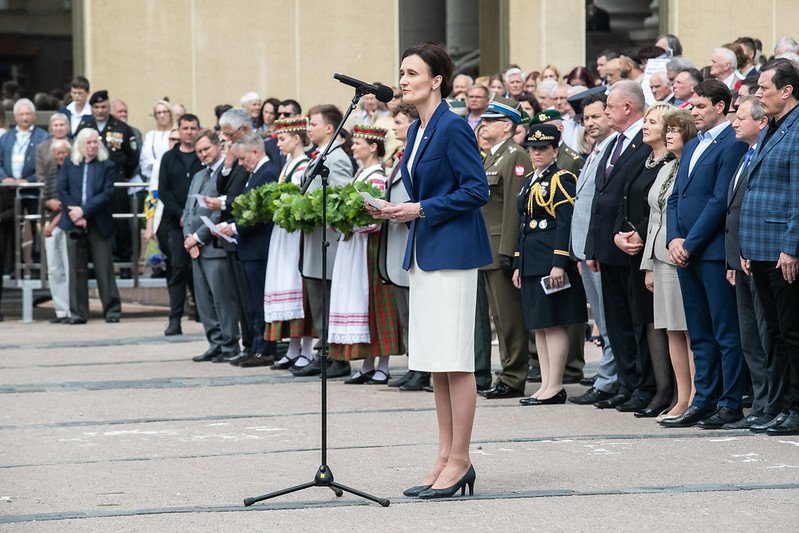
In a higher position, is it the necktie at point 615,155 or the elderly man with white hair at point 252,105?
the elderly man with white hair at point 252,105

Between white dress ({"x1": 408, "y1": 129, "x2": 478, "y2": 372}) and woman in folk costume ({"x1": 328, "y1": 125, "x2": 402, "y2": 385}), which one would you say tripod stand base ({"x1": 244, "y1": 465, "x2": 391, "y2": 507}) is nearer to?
white dress ({"x1": 408, "y1": 129, "x2": 478, "y2": 372})

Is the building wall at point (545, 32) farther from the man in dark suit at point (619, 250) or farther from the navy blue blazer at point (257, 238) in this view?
the man in dark suit at point (619, 250)

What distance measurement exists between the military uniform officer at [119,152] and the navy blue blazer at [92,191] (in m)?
0.66

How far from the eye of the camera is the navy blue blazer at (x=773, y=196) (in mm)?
9031

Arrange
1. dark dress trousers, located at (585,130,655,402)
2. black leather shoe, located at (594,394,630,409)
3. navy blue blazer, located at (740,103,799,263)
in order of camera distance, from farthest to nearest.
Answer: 1. black leather shoe, located at (594,394,630,409)
2. dark dress trousers, located at (585,130,655,402)
3. navy blue blazer, located at (740,103,799,263)

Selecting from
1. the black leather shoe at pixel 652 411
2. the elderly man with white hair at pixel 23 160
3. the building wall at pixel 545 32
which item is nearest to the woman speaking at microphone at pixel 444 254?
the black leather shoe at pixel 652 411

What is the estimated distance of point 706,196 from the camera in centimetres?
970

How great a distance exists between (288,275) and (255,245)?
70 cm

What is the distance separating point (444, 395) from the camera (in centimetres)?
777

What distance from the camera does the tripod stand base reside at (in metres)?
7.34

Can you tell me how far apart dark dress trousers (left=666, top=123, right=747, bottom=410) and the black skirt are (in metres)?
1.29

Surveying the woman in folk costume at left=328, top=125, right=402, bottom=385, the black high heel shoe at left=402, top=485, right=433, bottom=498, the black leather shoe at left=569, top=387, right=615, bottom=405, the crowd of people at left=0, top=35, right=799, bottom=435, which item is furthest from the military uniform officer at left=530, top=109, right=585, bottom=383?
the black high heel shoe at left=402, top=485, right=433, bottom=498

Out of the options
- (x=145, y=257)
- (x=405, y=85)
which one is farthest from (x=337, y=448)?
(x=145, y=257)

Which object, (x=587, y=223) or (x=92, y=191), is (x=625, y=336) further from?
(x=92, y=191)
